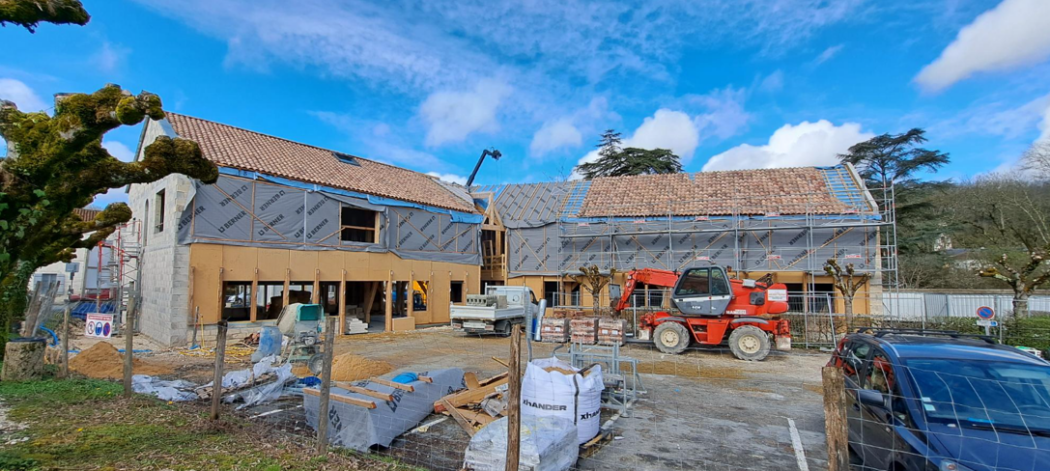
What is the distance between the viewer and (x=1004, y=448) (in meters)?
3.81

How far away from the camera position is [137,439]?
5.54 meters

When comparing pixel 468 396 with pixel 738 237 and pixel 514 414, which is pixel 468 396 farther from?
pixel 738 237

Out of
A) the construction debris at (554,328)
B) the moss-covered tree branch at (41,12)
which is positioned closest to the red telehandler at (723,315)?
the construction debris at (554,328)

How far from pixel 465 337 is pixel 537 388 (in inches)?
527

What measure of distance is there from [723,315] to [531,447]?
10695mm

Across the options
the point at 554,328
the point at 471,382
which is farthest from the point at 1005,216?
the point at 471,382

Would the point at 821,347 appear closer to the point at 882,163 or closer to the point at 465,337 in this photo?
the point at 465,337

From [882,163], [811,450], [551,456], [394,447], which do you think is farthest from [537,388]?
[882,163]

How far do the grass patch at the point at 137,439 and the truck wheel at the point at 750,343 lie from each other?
424 inches

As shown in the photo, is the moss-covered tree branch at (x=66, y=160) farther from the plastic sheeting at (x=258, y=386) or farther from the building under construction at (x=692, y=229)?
the building under construction at (x=692, y=229)

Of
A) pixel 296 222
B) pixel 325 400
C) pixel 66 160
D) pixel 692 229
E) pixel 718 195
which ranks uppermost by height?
pixel 718 195

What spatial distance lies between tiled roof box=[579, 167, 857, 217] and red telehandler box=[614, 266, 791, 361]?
899cm

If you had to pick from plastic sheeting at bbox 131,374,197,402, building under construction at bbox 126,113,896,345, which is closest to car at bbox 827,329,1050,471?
plastic sheeting at bbox 131,374,197,402

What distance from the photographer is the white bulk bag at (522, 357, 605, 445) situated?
5887mm
